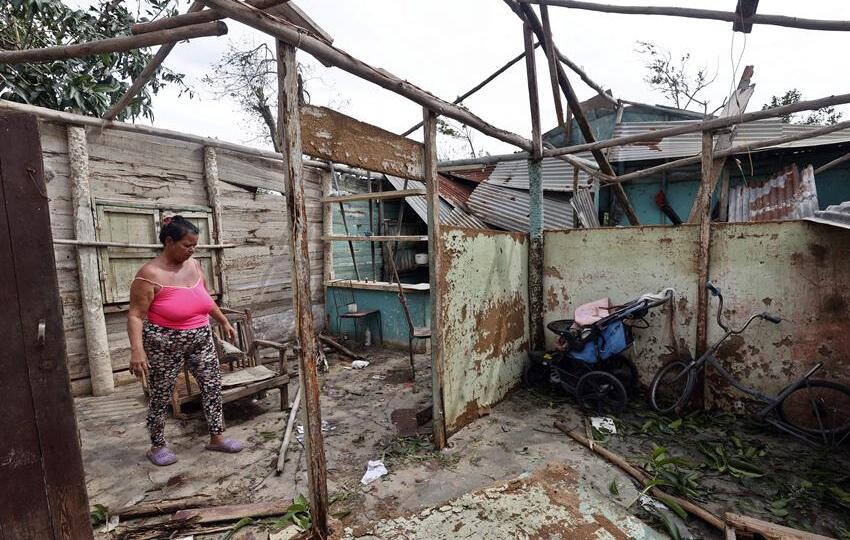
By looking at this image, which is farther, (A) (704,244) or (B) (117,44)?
(A) (704,244)

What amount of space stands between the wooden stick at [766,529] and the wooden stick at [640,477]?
72 millimetres

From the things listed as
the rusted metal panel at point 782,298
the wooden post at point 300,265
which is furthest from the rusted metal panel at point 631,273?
the wooden post at point 300,265

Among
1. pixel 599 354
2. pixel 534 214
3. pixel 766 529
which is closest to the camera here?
pixel 766 529

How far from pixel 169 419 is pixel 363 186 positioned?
17.9 feet

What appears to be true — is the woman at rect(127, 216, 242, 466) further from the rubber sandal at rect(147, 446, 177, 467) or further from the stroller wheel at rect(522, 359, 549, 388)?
the stroller wheel at rect(522, 359, 549, 388)

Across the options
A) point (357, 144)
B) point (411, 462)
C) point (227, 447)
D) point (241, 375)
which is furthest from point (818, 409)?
point (241, 375)

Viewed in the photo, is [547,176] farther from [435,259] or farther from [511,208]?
[435,259]

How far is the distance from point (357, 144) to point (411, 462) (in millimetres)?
2523

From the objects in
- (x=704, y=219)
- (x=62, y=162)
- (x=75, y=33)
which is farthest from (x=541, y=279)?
(x=75, y=33)

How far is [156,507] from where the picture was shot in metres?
2.63

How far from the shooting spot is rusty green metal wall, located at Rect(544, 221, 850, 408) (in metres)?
3.36

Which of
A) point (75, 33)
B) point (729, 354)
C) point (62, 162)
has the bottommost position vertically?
point (729, 354)

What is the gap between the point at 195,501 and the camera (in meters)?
2.72

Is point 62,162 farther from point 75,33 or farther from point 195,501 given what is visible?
point 195,501
